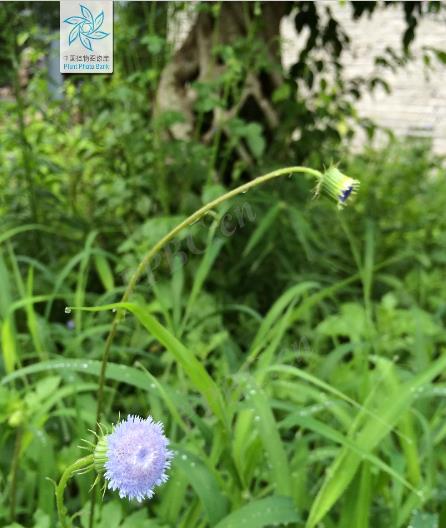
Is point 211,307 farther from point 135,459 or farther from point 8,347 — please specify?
point 135,459

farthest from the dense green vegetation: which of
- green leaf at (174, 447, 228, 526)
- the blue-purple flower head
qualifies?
the blue-purple flower head

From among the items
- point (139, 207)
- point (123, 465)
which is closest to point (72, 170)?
point (139, 207)

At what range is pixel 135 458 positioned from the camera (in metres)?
0.50

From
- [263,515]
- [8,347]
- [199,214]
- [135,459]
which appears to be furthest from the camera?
[8,347]

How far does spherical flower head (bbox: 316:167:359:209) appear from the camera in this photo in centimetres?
59

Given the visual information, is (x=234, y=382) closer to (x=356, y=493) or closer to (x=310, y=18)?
(x=356, y=493)

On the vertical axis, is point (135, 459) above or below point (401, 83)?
below

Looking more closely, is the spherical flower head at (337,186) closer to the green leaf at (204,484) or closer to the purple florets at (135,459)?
the purple florets at (135,459)

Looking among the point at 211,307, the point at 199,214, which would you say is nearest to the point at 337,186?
the point at 199,214

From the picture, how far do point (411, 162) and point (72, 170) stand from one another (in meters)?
1.83

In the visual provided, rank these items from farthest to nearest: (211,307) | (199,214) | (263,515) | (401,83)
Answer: (401,83) → (211,307) → (263,515) → (199,214)

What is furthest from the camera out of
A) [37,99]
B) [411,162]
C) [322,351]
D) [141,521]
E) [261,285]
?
[411,162]

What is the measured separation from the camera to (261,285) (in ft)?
6.61

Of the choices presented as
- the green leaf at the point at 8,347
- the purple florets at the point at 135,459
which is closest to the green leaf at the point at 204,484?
the green leaf at the point at 8,347
